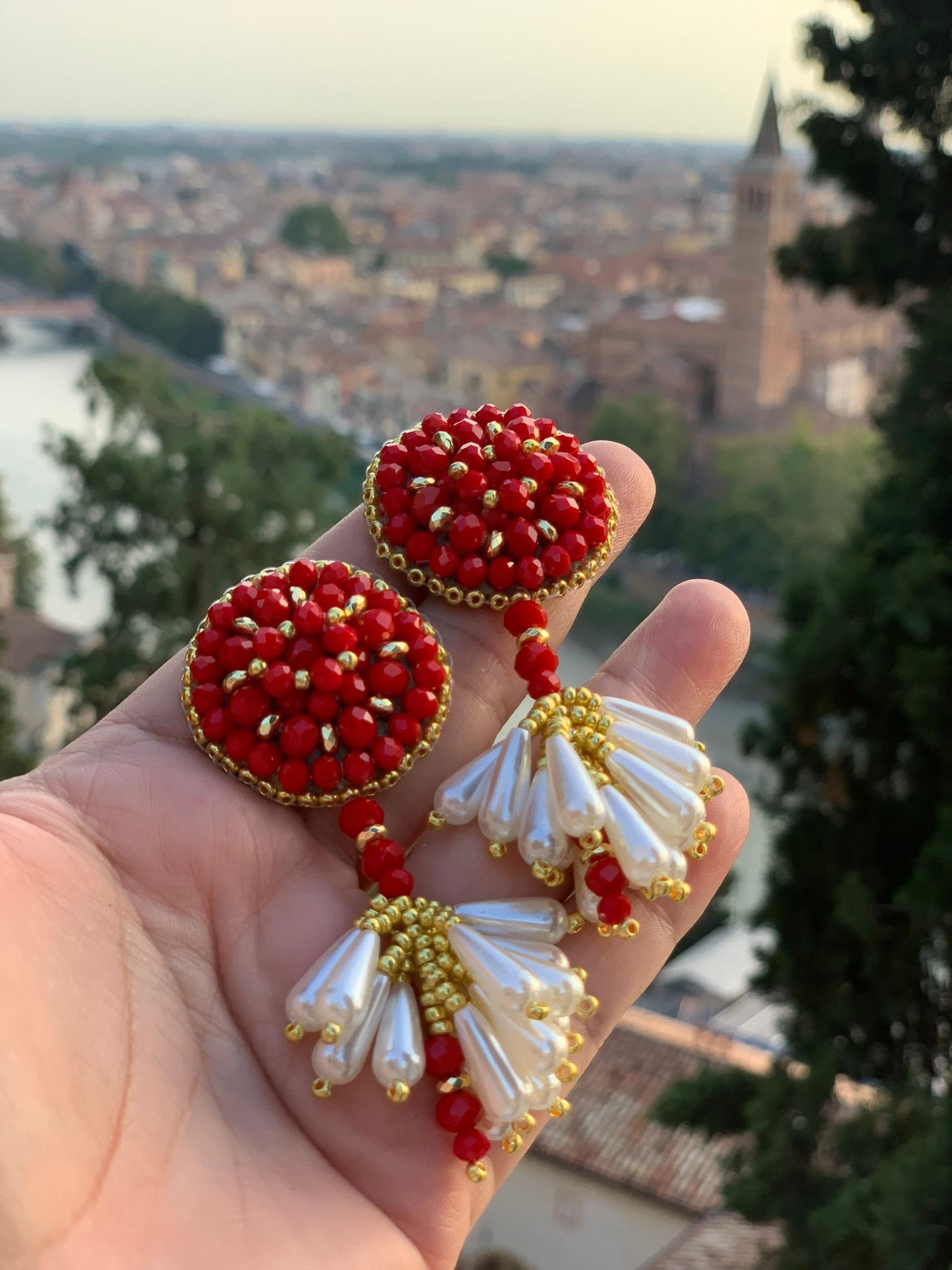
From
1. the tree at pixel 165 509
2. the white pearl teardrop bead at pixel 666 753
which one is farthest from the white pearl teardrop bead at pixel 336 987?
the tree at pixel 165 509

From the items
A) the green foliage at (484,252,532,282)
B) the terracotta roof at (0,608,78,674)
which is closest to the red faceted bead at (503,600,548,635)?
the terracotta roof at (0,608,78,674)

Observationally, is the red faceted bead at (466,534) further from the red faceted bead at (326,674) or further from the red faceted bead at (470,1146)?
the red faceted bead at (470,1146)

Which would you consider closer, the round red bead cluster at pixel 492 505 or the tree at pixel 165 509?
the round red bead cluster at pixel 492 505

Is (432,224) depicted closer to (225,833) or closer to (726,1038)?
(726,1038)

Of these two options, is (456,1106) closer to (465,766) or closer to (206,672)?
(465,766)

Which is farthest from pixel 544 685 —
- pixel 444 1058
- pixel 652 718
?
pixel 444 1058

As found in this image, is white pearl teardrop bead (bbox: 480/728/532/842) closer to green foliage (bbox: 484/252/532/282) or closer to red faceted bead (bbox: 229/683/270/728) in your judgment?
red faceted bead (bbox: 229/683/270/728)
